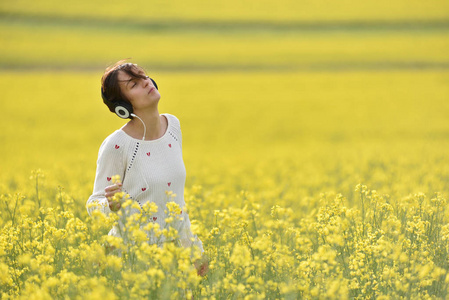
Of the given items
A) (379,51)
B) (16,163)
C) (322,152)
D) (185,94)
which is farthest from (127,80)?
(379,51)

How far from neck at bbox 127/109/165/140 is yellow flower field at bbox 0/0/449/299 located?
1.63 ft

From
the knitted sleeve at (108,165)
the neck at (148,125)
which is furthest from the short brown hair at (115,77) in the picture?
the knitted sleeve at (108,165)

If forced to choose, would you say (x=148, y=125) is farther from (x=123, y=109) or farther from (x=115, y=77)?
(x=115, y=77)

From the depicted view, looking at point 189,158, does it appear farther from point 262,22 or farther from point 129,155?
point 262,22

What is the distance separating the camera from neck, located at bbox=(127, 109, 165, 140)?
3.73 meters

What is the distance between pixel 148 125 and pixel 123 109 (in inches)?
7.9

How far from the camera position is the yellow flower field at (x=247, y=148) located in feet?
11.1

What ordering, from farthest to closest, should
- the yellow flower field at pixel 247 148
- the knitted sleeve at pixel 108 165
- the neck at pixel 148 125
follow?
the neck at pixel 148 125
the knitted sleeve at pixel 108 165
the yellow flower field at pixel 247 148

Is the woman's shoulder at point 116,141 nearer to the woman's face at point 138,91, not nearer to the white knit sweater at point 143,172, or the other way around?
the white knit sweater at point 143,172

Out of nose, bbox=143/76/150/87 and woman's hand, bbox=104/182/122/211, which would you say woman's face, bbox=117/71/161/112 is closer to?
nose, bbox=143/76/150/87

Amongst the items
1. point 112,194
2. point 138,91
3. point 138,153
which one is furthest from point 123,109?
point 112,194

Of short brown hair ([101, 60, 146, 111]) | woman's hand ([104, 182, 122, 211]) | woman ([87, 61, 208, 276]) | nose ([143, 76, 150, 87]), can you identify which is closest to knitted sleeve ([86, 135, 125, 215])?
woman ([87, 61, 208, 276])

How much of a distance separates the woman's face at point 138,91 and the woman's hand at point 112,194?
566mm

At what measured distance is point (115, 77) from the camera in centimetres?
363
